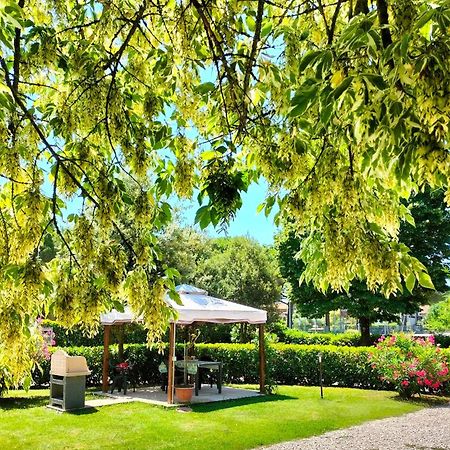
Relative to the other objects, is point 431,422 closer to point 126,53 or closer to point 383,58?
point 126,53

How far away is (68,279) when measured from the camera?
10.1ft

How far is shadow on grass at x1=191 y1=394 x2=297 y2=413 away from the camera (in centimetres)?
1047

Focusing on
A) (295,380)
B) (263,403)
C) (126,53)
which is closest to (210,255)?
(295,380)

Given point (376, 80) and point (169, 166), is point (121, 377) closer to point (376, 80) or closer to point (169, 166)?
point (169, 166)

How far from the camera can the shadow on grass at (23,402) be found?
10516 millimetres

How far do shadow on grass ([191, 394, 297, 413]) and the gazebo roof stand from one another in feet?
5.45

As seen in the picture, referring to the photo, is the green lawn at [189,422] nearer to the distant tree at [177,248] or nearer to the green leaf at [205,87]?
the green leaf at [205,87]

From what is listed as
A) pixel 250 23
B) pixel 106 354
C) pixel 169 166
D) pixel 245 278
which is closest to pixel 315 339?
pixel 245 278

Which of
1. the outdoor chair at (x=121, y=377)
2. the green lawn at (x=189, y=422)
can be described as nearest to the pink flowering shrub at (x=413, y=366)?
the green lawn at (x=189, y=422)

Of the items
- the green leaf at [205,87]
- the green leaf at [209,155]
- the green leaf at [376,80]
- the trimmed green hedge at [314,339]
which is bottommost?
the trimmed green hedge at [314,339]

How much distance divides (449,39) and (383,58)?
19cm

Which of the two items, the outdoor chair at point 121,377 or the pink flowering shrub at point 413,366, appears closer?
the pink flowering shrub at point 413,366

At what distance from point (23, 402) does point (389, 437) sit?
7205 mm

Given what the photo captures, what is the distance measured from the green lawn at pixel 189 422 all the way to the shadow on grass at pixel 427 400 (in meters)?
0.16
